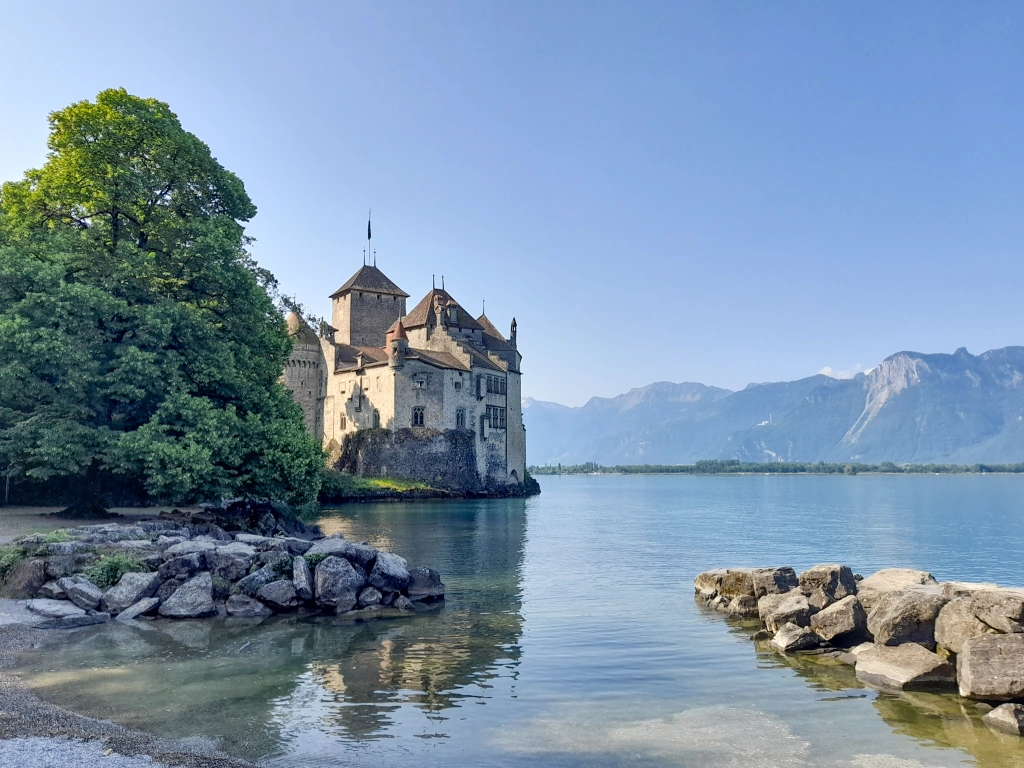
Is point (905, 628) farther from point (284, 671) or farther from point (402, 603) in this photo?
point (284, 671)

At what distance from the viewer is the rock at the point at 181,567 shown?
21.7 metres

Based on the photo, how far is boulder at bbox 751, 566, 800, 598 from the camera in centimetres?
2342

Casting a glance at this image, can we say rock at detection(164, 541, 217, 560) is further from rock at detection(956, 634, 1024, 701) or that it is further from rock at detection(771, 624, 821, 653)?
rock at detection(956, 634, 1024, 701)

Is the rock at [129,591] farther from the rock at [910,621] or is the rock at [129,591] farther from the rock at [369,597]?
the rock at [910,621]

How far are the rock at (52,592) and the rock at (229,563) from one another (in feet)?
11.9

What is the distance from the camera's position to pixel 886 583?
2189 cm

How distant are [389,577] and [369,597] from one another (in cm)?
99

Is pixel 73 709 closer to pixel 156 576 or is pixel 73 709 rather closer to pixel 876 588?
pixel 156 576

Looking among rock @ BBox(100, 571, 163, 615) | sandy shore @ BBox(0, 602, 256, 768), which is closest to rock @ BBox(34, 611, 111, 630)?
rock @ BBox(100, 571, 163, 615)

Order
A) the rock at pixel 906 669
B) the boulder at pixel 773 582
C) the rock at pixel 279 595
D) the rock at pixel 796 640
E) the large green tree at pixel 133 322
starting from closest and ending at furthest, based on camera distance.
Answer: the rock at pixel 906 669
the rock at pixel 796 640
the rock at pixel 279 595
the boulder at pixel 773 582
the large green tree at pixel 133 322

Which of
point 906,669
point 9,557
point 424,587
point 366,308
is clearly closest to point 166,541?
point 9,557

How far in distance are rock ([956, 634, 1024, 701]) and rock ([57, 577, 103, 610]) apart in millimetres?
19452

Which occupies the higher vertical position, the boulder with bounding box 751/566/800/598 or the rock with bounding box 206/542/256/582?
the rock with bounding box 206/542/256/582

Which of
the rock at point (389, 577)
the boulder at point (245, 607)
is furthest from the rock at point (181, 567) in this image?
the rock at point (389, 577)
